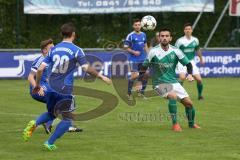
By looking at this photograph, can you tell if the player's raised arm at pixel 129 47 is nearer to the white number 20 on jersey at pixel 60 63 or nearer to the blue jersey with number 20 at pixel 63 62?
the blue jersey with number 20 at pixel 63 62

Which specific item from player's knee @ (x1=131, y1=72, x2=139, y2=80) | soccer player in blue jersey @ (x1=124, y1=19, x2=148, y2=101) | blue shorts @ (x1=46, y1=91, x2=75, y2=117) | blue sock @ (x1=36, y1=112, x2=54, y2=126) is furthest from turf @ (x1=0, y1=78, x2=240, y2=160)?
soccer player in blue jersey @ (x1=124, y1=19, x2=148, y2=101)

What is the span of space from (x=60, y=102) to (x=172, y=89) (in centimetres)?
306

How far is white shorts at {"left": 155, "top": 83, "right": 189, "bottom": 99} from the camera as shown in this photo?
12852mm

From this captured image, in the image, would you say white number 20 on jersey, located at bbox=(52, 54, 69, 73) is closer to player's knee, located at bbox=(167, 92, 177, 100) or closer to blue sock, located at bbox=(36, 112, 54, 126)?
blue sock, located at bbox=(36, 112, 54, 126)

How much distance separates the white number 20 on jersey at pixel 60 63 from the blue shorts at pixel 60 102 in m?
0.39

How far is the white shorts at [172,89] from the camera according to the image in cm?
1285

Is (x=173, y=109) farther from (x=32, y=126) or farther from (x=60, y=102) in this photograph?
(x=32, y=126)

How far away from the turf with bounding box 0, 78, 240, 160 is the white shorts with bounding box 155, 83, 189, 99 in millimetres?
670

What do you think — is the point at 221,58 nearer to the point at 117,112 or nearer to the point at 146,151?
the point at 117,112

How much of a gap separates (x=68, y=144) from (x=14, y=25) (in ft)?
60.8

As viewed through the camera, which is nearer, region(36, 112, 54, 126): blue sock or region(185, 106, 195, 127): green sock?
region(36, 112, 54, 126): blue sock

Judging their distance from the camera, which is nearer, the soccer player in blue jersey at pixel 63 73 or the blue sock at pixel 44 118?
the soccer player in blue jersey at pixel 63 73

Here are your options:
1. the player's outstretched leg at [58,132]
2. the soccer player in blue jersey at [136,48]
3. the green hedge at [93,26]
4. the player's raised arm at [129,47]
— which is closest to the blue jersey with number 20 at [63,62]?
the player's outstretched leg at [58,132]

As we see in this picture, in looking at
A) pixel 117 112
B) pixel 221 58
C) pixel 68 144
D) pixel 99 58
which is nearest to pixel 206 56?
pixel 221 58
